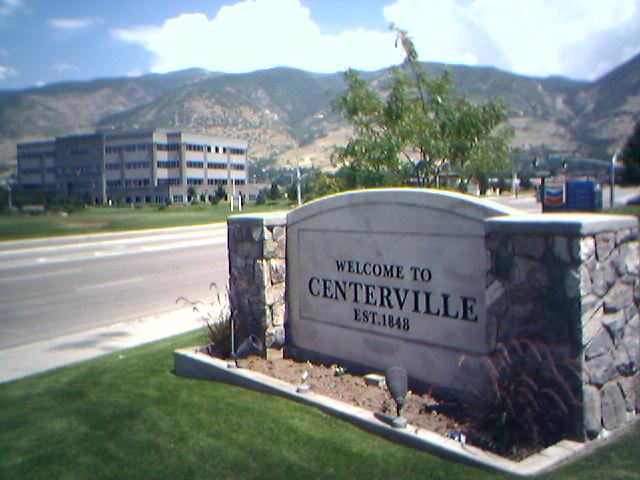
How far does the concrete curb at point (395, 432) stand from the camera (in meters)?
4.04

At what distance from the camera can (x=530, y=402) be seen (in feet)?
14.2

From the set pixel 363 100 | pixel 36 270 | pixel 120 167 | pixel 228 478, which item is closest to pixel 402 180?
pixel 363 100

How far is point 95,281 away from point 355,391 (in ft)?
40.3

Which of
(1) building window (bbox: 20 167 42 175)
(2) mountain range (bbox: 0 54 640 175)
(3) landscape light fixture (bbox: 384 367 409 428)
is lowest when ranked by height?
(3) landscape light fixture (bbox: 384 367 409 428)

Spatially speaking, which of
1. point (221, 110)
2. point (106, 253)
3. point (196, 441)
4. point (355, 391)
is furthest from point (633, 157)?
point (221, 110)

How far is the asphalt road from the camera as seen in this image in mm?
11734

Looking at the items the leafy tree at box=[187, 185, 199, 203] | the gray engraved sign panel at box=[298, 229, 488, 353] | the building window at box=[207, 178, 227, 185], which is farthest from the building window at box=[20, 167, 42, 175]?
the gray engraved sign panel at box=[298, 229, 488, 353]

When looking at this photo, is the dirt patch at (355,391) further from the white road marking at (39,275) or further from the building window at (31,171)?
the building window at (31,171)

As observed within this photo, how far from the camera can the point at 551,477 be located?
151 inches

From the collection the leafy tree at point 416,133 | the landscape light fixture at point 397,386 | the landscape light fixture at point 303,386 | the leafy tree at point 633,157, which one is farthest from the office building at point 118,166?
the landscape light fixture at point 397,386

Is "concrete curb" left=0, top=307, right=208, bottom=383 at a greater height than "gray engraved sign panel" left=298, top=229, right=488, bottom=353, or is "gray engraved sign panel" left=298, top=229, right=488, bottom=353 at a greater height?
"gray engraved sign panel" left=298, top=229, right=488, bottom=353

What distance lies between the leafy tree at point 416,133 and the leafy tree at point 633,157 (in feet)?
128

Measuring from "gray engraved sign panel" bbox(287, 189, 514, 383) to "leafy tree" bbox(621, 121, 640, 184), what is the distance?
1651 inches

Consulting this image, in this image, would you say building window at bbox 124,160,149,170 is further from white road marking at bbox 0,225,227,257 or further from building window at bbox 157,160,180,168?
white road marking at bbox 0,225,227,257
